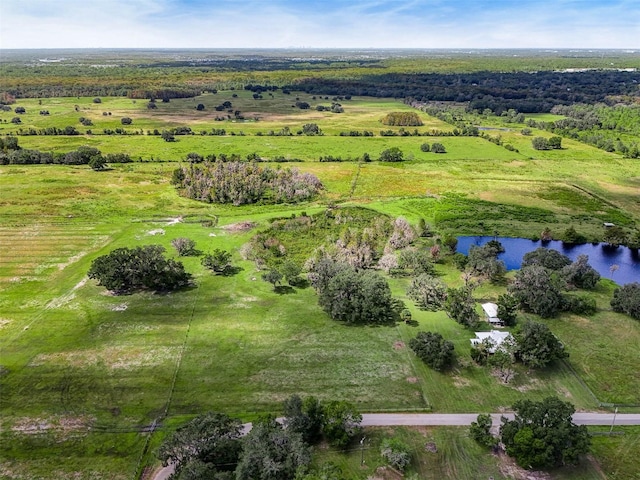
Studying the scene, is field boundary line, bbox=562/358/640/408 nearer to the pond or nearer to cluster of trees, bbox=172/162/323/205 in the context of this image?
the pond

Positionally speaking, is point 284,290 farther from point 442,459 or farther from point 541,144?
point 541,144

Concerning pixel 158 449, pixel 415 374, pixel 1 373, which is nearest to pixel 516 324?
pixel 415 374

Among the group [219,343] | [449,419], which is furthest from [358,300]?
[449,419]

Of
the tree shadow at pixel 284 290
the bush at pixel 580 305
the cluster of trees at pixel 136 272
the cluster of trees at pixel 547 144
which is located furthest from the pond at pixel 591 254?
the cluster of trees at pixel 547 144

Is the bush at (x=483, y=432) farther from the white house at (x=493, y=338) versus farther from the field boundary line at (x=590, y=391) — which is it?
the field boundary line at (x=590, y=391)

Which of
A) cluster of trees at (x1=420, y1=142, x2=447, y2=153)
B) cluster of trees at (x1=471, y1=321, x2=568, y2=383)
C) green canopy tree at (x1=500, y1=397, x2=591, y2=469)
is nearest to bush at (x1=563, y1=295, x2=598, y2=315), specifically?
cluster of trees at (x1=471, y1=321, x2=568, y2=383)

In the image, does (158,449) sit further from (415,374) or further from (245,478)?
(415,374)
